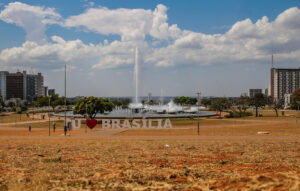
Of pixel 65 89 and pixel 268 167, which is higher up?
pixel 65 89

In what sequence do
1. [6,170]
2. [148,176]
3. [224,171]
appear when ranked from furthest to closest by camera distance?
[6,170] → [224,171] → [148,176]

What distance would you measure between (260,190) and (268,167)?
20.2ft

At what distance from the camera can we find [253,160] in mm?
18359

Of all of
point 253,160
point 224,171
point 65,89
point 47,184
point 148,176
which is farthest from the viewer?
point 65,89

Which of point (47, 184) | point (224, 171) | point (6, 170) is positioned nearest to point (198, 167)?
point (224, 171)

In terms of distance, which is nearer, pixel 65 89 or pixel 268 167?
pixel 268 167

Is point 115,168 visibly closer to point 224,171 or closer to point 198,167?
point 198,167

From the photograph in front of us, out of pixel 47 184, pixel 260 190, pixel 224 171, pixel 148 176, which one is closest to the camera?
pixel 260 190

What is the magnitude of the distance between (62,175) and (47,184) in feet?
6.02

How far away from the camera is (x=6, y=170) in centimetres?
1555

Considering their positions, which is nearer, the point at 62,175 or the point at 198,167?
the point at 62,175

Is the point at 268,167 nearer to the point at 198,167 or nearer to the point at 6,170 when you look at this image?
the point at 198,167

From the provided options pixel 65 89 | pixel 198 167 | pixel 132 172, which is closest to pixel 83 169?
pixel 132 172

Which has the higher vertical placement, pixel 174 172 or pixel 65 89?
pixel 65 89
